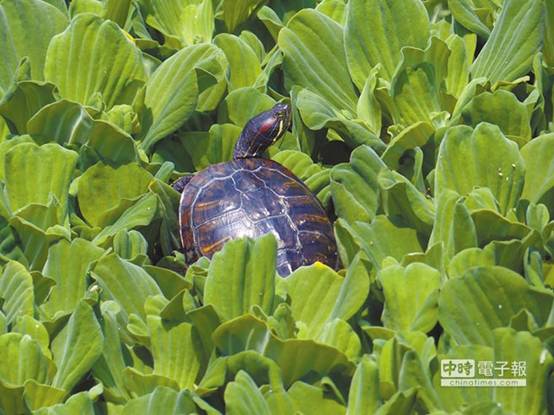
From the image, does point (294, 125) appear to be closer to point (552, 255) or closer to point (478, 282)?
Answer: point (552, 255)

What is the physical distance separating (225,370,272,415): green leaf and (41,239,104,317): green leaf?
0.48 meters

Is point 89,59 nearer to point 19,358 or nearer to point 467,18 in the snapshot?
point 467,18

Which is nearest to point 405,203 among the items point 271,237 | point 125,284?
point 271,237

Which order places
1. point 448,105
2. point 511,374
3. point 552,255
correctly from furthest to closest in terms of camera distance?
1. point 448,105
2. point 552,255
3. point 511,374

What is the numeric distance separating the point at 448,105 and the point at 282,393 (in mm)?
1149

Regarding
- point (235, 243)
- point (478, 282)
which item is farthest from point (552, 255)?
point (235, 243)

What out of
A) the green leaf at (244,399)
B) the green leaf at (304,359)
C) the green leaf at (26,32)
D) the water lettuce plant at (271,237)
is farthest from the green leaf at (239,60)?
the green leaf at (244,399)

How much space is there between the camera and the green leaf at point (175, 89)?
106 inches

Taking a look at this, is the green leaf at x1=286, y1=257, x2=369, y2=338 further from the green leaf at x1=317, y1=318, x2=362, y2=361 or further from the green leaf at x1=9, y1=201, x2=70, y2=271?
the green leaf at x1=9, y1=201, x2=70, y2=271

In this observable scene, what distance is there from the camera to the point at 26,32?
9.08 feet

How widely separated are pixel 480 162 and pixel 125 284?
702mm

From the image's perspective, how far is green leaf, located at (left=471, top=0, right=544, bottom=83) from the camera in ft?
8.77

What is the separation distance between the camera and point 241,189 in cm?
279

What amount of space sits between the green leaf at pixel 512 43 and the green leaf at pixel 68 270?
3.51 feet
